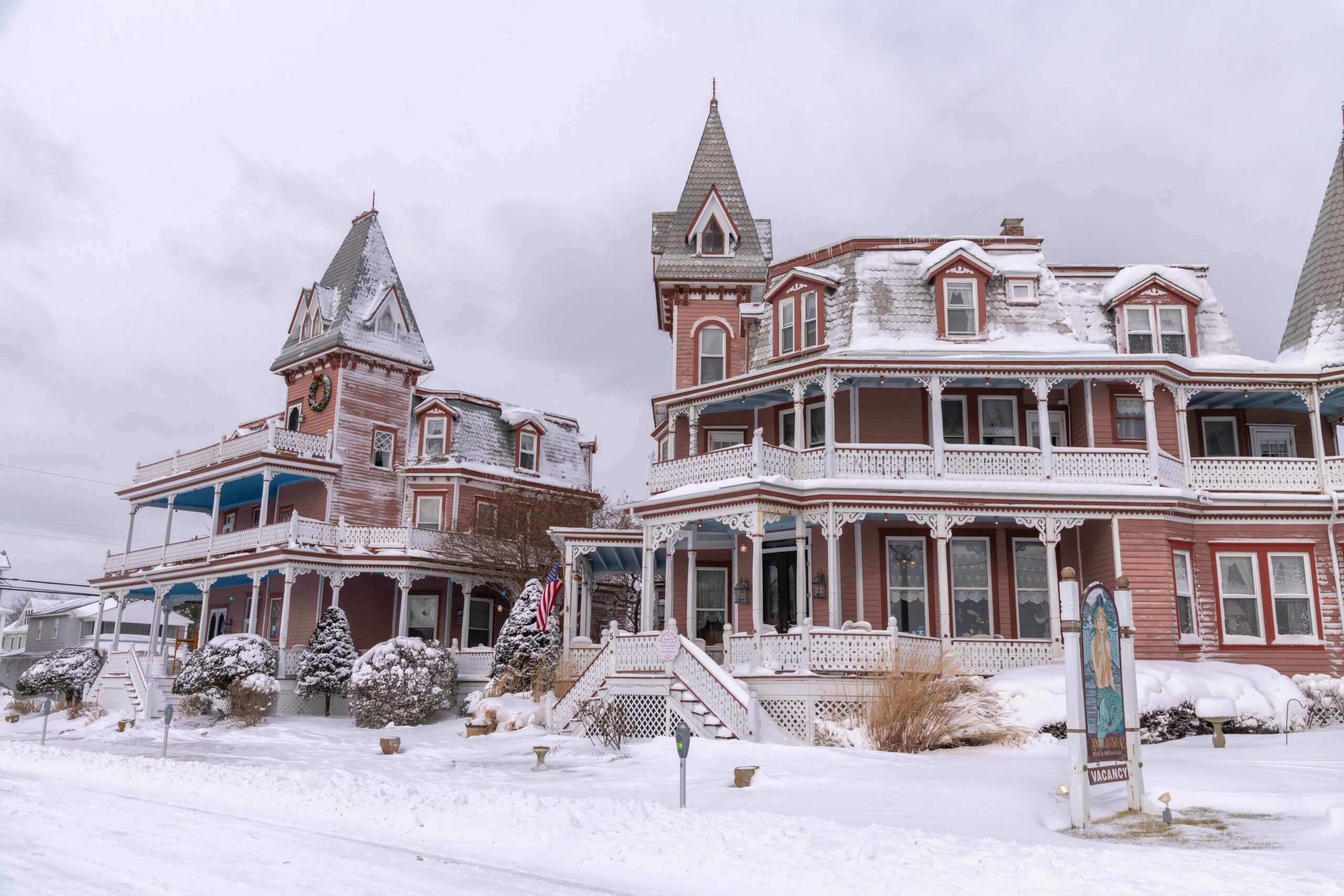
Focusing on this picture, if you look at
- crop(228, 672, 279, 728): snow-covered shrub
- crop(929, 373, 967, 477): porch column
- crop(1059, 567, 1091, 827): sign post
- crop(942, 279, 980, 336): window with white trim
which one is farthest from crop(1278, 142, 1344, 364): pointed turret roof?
crop(228, 672, 279, 728): snow-covered shrub

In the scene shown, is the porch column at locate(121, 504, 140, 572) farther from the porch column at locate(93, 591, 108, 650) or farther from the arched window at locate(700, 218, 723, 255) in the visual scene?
the arched window at locate(700, 218, 723, 255)

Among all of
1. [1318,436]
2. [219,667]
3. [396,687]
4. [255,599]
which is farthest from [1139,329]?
[255,599]

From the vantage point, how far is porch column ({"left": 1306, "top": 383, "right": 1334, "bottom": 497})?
23375 millimetres

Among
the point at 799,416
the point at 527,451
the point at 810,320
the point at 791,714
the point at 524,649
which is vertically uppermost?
the point at 810,320

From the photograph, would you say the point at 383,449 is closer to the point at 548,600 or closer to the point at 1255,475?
the point at 548,600

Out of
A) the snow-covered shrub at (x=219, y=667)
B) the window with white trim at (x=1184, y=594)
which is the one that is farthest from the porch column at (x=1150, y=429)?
the snow-covered shrub at (x=219, y=667)

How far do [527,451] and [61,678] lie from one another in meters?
16.9

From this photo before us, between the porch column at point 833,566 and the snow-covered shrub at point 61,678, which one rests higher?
the porch column at point 833,566

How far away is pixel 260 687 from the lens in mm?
25531

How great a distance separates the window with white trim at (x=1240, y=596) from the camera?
23156mm

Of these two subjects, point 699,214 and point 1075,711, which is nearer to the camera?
point 1075,711

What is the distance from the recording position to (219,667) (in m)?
26.8

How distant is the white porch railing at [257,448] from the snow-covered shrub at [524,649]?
10855 millimetres

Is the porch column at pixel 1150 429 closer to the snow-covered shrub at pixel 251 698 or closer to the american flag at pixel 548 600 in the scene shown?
the american flag at pixel 548 600
